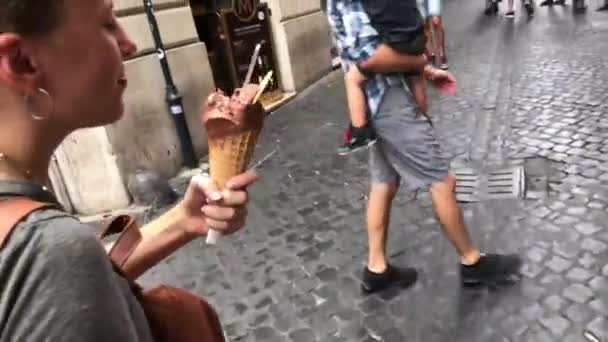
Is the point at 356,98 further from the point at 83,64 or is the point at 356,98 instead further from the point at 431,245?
the point at 83,64

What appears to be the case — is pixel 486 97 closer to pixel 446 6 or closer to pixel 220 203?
pixel 220 203

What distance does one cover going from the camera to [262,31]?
8.86 m

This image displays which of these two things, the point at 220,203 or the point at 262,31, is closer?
the point at 220,203

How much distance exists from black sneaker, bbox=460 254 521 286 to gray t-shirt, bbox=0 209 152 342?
2616mm

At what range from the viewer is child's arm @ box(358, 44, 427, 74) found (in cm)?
278

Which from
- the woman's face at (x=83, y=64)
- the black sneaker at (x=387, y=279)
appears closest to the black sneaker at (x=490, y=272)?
the black sneaker at (x=387, y=279)

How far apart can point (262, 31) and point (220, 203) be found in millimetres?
7889

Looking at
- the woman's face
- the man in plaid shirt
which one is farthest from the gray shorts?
the woman's face

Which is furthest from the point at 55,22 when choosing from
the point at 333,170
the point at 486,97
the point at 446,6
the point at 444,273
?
the point at 446,6

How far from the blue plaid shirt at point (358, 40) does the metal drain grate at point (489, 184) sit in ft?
5.28

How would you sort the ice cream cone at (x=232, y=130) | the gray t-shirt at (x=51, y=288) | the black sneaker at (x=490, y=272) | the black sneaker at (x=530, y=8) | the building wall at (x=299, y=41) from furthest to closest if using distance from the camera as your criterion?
the black sneaker at (x=530, y=8)
the building wall at (x=299, y=41)
the black sneaker at (x=490, y=272)
the ice cream cone at (x=232, y=130)
the gray t-shirt at (x=51, y=288)

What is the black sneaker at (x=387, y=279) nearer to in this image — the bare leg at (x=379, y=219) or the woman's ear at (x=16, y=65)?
the bare leg at (x=379, y=219)

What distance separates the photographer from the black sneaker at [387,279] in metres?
3.23

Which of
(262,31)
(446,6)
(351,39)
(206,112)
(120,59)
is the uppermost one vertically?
(120,59)
